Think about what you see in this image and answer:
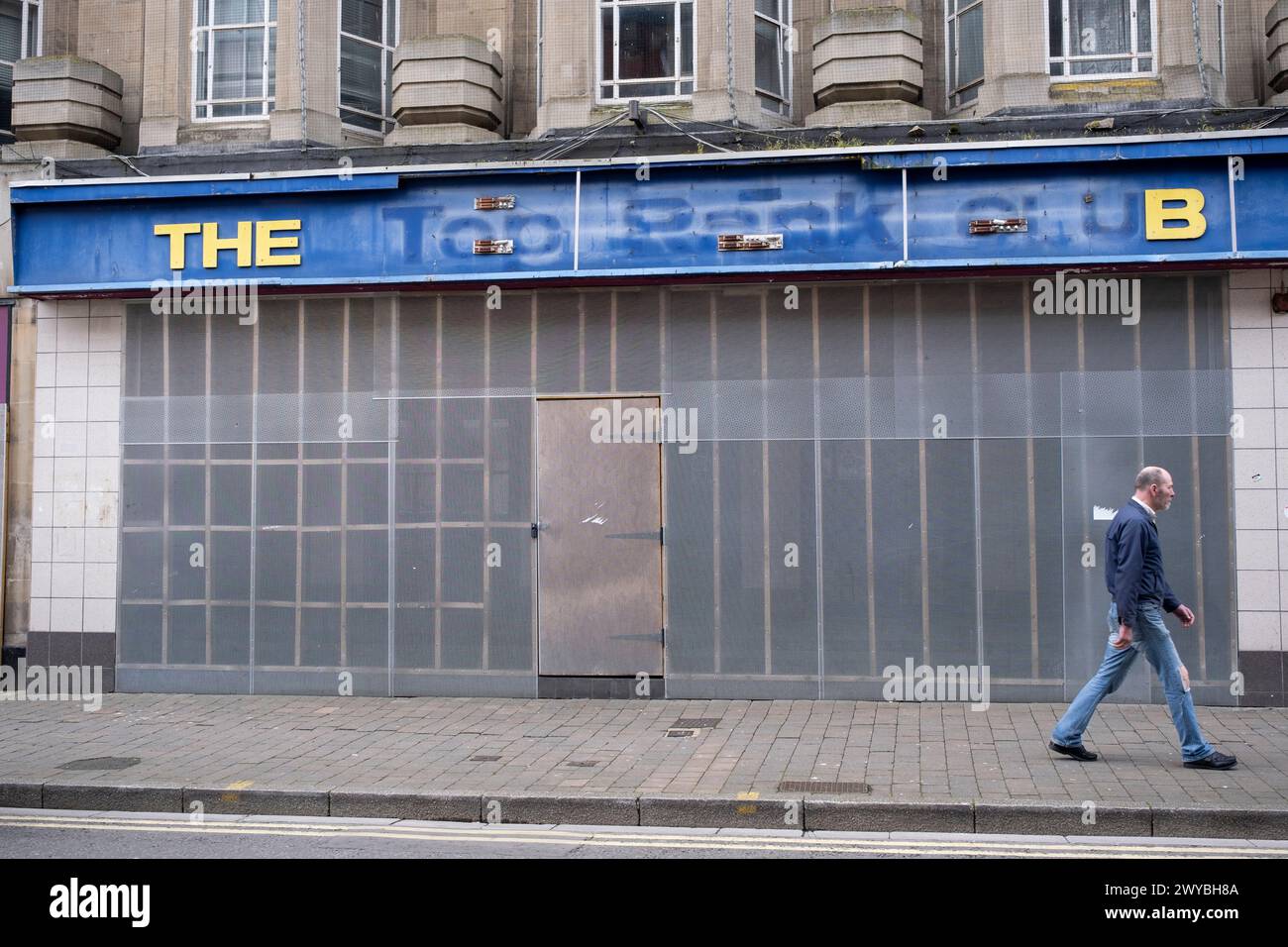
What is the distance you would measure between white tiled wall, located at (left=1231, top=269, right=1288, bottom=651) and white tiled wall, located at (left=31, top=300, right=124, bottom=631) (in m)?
10.3

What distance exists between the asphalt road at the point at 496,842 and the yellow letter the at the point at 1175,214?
5380mm

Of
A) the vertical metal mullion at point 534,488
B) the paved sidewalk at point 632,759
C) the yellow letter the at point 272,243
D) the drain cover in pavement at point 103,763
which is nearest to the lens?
the paved sidewalk at point 632,759

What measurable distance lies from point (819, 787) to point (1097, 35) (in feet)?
25.3

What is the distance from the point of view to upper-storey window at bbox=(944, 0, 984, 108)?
11281 mm


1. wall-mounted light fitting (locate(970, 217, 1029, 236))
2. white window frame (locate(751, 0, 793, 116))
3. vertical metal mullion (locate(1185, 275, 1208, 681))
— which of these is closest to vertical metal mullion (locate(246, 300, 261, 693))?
white window frame (locate(751, 0, 793, 116))

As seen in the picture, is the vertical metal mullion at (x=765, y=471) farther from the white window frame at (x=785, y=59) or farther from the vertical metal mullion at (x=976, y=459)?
the white window frame at (x=785, y=59)

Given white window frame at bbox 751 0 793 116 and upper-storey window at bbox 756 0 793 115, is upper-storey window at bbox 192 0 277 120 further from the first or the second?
white window frame at bbox 751 0 793 116

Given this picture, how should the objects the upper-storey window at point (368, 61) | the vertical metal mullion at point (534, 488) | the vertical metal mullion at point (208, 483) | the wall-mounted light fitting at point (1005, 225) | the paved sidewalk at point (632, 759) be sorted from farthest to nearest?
the upper-storey window at point (368, 61)
the vertical metal mullion at point (208, 483)
the vertical metal mullion at point (534, 488)
the wall-mounted light fitting at point (1005, 225)
the paved sidewalk at point (632, 759)

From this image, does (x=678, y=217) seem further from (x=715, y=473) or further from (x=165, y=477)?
(x=165, y=477)

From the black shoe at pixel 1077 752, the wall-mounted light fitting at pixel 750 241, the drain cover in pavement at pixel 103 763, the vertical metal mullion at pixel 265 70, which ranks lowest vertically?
the drain cover in pavement at pixel 103 763

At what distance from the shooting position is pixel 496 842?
685cm

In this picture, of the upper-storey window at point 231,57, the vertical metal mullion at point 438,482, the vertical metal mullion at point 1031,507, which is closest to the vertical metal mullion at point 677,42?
the vertical metal mullion at point 438,482

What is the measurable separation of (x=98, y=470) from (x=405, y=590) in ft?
11.0

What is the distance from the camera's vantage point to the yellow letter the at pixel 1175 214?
391 inches
